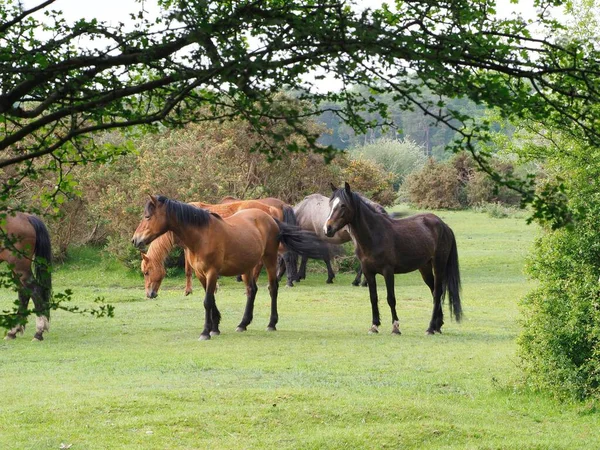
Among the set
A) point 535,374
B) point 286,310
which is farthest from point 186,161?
point 535,374

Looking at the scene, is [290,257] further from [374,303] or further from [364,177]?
[374,303]

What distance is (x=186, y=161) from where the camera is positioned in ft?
87.4

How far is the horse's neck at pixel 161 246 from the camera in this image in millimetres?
17562

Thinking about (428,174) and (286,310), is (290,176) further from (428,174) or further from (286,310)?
(428,174)

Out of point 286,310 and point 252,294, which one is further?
point 286,310

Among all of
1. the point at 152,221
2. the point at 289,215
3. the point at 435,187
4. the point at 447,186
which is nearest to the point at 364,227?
the point at 152,221

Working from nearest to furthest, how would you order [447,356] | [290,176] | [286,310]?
[447,356] → [286,310] → [290,176]

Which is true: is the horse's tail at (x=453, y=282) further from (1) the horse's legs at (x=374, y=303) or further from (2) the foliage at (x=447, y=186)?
(2) the foliage at (x=447, y=186)

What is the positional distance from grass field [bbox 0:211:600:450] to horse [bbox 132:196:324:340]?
64 centimetres

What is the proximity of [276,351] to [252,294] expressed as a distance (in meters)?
2.54

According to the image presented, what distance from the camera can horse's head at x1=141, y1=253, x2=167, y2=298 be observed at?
18.2 m

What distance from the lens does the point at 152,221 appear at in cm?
1438

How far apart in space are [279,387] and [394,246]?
5510 mm

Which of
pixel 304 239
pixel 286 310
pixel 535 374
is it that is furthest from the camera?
pixel 286 310
